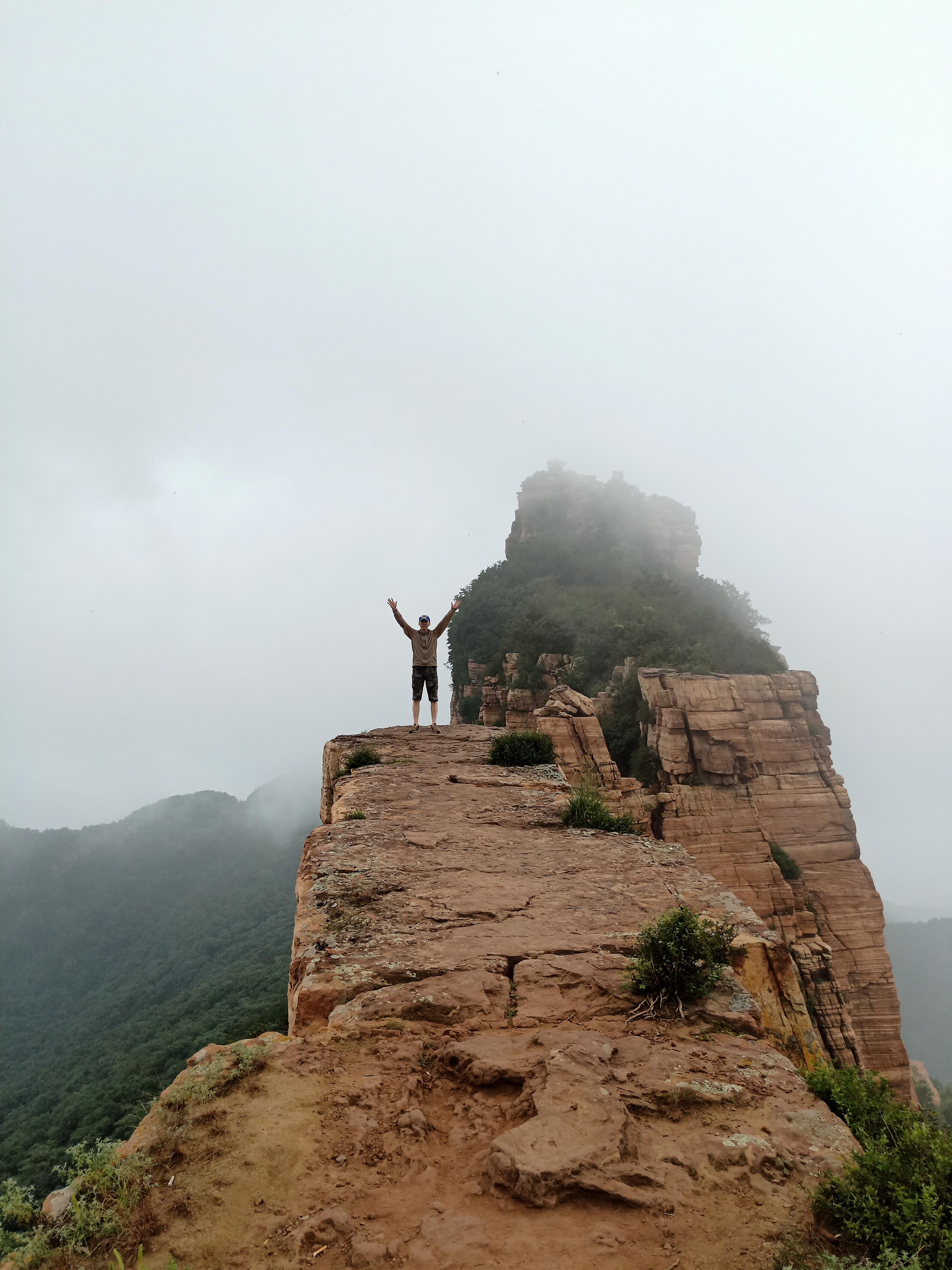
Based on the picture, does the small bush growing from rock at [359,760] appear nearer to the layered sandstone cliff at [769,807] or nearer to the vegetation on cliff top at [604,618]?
the layered sandstone cliff at [769,807]

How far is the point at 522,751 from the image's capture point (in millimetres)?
9391

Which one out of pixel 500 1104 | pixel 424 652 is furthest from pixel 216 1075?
pixel 424 652

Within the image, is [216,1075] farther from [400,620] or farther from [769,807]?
[769,807]

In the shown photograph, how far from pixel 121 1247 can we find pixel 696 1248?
1894 millimetres

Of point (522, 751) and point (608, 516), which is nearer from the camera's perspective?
point (522, 751)

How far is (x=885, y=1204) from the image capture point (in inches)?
76.9

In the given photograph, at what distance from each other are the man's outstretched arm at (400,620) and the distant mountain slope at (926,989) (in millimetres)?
57645

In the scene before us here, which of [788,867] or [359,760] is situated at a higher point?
[359,760]

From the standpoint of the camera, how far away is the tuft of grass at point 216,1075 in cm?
259

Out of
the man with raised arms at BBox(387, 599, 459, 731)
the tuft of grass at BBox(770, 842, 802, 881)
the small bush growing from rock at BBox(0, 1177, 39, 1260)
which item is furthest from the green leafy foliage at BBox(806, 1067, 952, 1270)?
the tuft of grass at BBox(770, 842, 802, 881)

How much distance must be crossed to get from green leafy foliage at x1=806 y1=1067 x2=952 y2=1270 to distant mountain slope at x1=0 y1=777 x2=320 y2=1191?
3097 millimetres

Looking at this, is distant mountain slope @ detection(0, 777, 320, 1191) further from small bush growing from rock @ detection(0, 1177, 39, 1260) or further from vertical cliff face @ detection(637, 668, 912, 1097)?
vertical cliff face @ detection(637, 668, 912, 1097)

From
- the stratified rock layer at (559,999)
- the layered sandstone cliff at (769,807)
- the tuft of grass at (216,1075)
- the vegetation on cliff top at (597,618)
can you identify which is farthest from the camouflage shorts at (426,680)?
the vegetation on cliff top at (597,618)

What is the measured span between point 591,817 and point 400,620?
4.95 m
